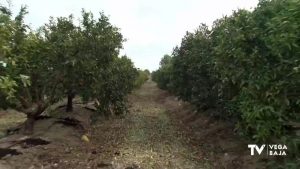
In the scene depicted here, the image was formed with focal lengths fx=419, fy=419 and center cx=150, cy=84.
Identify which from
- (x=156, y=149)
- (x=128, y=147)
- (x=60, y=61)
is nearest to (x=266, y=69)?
(x=156, y=149)

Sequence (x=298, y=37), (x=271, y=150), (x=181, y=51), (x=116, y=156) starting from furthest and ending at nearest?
(x=181, y=51) < (x=116, y=156) < (x=271, y=150) < (x=298, y=37)

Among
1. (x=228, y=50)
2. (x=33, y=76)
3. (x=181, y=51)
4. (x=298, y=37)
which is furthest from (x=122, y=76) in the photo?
(x=298, y=37)

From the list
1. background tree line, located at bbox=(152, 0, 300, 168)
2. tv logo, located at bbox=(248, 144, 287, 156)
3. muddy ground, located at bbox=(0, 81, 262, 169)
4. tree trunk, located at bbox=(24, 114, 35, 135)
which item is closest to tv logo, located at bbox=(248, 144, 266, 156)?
tv logo, located at bbox=(248, 144, 287, 156)

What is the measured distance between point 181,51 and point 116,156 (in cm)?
1315

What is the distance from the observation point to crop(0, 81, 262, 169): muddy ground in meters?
14.3

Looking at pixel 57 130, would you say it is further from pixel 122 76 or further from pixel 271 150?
pixel 271 150

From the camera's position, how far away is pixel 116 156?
15219mm

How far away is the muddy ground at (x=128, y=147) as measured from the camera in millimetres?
14312

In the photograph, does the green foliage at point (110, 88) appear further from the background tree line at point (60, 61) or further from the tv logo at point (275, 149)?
the tv logo at point (275, 149)

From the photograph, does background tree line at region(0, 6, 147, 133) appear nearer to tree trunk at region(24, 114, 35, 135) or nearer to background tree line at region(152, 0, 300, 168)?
tree trunk at region(24, 114, 35, 135)

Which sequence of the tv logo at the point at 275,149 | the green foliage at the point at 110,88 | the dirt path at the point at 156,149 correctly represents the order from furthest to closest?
the green foliage at the point at 110,88 → the dirt path at the point at 156,149 → the tv logo at the point at 275,149

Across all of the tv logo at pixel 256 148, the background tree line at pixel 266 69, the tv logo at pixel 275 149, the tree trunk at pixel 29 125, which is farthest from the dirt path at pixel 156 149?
the tree trunk at pixel 29 125

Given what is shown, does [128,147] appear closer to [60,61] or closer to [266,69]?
[60,61]

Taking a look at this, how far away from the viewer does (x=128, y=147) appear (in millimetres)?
17016
